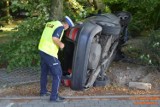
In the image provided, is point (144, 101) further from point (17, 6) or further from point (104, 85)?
point (17, 6)

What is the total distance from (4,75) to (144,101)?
123 inches

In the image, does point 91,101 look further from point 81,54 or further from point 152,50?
point 152,50

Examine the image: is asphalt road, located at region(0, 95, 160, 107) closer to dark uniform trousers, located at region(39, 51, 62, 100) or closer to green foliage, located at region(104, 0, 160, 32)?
dark uniform trousers, located at region(39, 51, 62, 100)

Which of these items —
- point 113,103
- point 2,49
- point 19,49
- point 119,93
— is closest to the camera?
point 113,103

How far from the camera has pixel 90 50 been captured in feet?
22.0

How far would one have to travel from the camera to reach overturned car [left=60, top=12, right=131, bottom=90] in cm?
654

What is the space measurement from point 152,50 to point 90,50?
160 centimetres

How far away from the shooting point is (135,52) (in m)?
8.33

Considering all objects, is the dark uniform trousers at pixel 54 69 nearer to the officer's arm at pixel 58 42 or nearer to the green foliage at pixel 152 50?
the officer's arm at pixel 58 42

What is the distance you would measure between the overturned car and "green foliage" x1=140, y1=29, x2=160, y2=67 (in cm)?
67

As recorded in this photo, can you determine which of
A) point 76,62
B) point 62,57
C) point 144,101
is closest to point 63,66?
point 62,57

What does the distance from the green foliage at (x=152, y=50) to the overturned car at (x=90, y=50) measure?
0.67 m

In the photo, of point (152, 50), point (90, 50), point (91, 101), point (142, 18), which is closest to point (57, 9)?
point (90, 50)

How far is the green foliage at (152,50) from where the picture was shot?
24.8 feet
